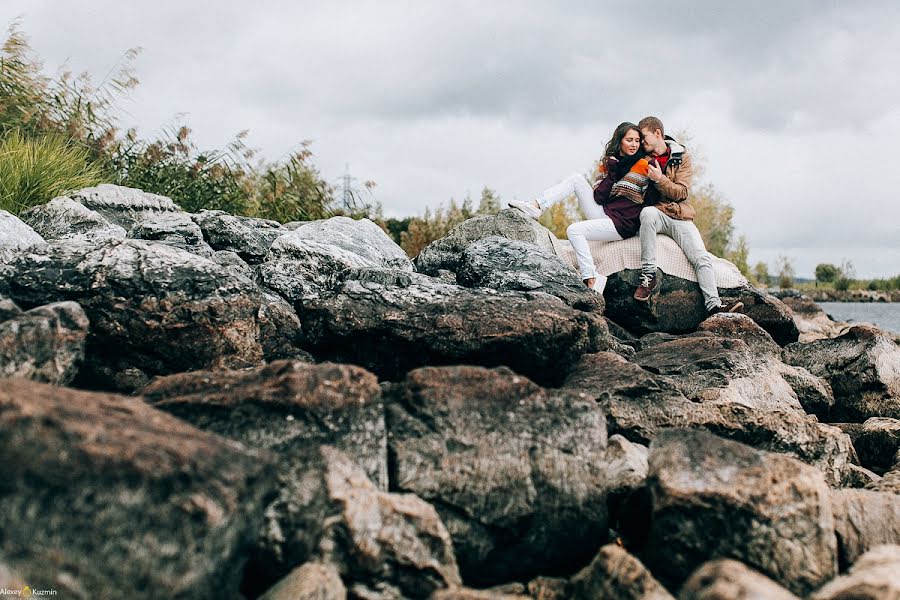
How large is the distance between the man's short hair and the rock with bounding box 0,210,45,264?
6822 millimetres

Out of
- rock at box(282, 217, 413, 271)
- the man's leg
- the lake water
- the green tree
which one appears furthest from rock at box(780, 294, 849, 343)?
the green tree

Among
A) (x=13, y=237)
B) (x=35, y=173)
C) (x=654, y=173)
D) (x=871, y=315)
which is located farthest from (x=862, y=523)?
(x=871, y=315)

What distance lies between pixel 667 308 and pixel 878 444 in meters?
Result: 3.32

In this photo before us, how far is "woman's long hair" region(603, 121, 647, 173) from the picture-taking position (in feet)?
33.7

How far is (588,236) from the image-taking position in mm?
10570

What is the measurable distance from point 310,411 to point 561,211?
25003 mm

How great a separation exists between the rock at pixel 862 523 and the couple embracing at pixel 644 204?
17.2 feet

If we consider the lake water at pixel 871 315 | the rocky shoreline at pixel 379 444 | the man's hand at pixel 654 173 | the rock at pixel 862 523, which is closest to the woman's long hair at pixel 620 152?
the man's hand at pixel 654 173

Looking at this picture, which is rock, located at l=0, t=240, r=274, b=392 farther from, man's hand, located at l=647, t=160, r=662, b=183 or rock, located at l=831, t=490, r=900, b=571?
man's hand, located at l=647, t=160, r=662, b=183

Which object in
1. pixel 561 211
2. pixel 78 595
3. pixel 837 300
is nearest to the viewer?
pixel 78 595

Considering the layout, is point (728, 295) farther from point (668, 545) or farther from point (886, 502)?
point (668, 545)

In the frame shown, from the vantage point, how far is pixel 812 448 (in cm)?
629

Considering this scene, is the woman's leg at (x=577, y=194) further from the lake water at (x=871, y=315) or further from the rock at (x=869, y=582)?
the lake water at (x=871, y=315)

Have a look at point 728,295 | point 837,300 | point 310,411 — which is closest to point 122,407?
point 310,411
